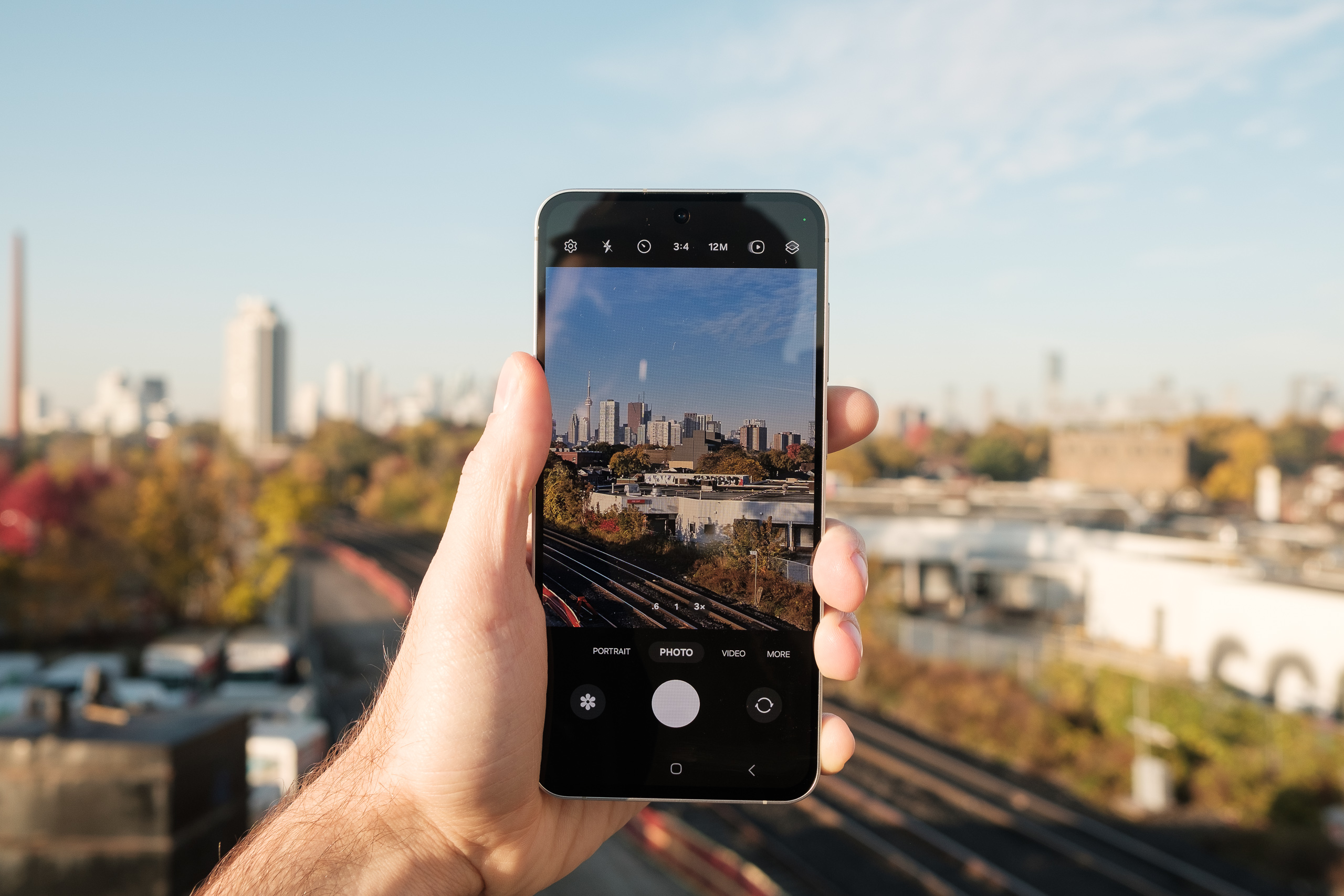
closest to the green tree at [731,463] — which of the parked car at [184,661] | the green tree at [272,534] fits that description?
the parked car at [184,661]

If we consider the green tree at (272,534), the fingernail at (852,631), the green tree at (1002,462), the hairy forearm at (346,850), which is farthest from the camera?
the green tree at (1002,462)

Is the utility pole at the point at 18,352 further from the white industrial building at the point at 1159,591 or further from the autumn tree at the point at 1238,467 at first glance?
the autumn tree at the point at 1238,467

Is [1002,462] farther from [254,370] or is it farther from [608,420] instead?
[254,370]

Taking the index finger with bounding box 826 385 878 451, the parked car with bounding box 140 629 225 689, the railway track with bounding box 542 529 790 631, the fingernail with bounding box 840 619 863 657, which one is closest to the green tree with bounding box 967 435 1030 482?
the parked car with bounding box 140 629 225 689

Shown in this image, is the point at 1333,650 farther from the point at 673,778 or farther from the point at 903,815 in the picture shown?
the point at 673,778

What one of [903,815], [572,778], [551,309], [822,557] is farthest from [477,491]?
[903,815]

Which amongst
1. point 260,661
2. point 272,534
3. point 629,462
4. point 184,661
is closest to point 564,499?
point 629,462

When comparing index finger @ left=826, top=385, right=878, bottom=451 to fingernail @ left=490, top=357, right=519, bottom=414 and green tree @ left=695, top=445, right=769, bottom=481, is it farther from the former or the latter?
fingernail @ left=490, top=357, right=519, bottom=414

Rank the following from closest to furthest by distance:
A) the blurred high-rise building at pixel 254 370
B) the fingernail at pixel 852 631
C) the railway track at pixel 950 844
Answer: the fingernail at pixel 852 631 < the railway track at pixel 950 844 < the blurred high-rise building at pixel 254 370
